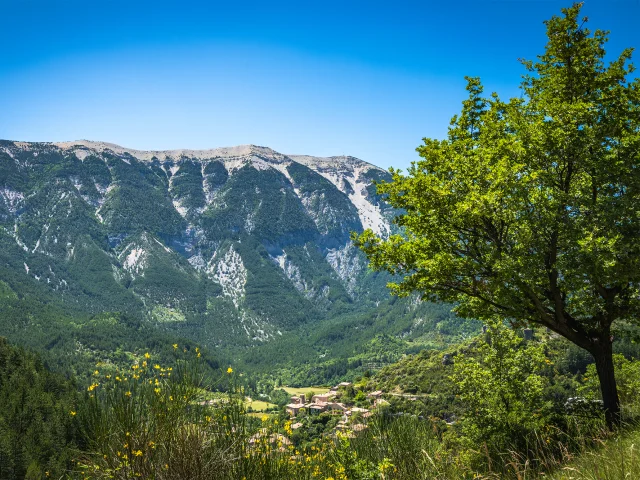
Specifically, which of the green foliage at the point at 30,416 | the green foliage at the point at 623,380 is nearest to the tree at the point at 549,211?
the green foliage at the point at 623,380

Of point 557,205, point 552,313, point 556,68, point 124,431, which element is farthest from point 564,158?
point 124,431

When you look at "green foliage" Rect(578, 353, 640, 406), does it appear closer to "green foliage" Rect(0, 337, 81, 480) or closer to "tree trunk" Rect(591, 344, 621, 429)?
"tree trunk" Rect(591, 344, 621, 429)

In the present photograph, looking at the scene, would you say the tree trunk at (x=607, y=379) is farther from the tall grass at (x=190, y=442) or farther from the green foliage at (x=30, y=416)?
the green foliage at (x=30, y=416)

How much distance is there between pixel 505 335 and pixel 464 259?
11.3 m

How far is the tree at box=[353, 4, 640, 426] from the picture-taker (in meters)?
10.2

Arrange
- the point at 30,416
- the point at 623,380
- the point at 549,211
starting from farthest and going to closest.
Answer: the point at 30,416, the point at 623,380, the point at 549,211

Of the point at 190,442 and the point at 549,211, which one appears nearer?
the point at 190,442

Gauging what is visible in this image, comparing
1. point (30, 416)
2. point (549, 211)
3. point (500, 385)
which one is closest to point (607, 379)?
point (549, 211)

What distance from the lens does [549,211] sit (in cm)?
1024

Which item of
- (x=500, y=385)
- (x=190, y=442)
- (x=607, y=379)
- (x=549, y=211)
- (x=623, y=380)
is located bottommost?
(x=500, y=385)

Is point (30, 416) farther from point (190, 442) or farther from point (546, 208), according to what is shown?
point (546, 208)

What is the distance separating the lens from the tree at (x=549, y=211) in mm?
10250

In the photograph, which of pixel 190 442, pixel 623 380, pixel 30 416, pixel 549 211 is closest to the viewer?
pixel 190 442

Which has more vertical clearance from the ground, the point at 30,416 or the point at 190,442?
the point at 190,442
